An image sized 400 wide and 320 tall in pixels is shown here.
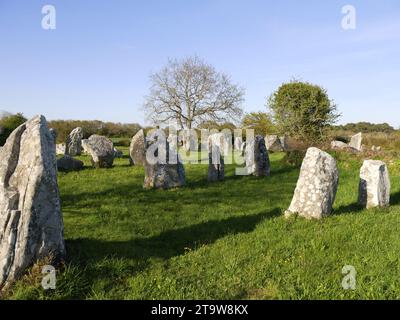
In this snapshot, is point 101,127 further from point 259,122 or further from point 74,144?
point 74,144

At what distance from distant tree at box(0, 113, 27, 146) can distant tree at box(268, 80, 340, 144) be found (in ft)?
79.9

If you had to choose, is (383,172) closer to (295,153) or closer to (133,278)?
(133,278)

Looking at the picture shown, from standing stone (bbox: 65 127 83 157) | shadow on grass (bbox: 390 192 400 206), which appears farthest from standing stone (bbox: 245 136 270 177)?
standing stone (bbox: 65 127 83 157)

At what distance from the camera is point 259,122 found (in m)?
47.4

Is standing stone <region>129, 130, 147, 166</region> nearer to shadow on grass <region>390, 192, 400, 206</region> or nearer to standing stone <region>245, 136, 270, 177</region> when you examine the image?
standing stone <region>245, 136, 270, 177</region>

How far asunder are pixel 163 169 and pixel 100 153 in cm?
725

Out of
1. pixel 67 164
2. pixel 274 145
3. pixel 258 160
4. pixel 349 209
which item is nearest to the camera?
pixel 349 209

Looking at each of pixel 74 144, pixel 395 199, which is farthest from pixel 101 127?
pixel 395 199

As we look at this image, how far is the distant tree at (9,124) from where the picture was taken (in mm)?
29056

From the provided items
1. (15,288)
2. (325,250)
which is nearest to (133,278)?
(15,288)

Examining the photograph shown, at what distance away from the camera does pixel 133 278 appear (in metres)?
6.70

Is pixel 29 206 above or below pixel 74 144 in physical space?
below

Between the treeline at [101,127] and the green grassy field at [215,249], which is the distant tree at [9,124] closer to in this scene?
the treeline at [101,127]

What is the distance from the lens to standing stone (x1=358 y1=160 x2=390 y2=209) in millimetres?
12070
